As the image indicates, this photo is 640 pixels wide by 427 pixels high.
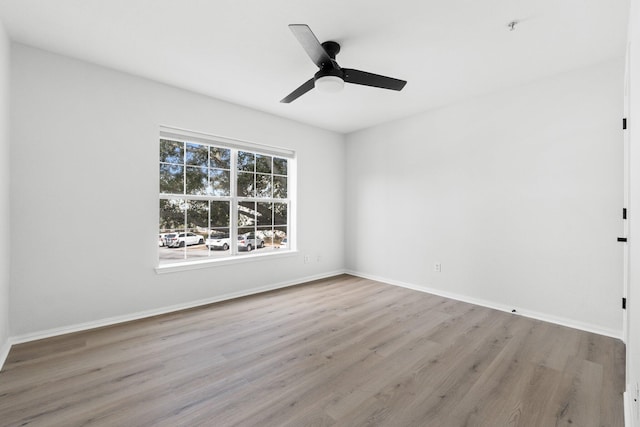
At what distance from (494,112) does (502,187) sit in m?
0.92

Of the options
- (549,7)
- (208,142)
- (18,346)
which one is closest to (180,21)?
(208,142)

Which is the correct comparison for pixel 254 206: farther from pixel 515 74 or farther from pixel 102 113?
pixel 515 74

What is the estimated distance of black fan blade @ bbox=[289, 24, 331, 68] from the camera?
5.82 ft

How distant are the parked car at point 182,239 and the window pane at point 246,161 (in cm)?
111

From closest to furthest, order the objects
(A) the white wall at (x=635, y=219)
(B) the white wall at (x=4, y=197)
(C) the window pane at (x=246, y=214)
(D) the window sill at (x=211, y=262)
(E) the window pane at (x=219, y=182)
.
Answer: (A) the white wall at (x=635, y=219) → (B) the white wall at (x=4, y=197) → (D) the window sill at (x=211, y=262) → (E) the window pane at (x=219, y=182) → (C) the window pane at (x=246, y=214)

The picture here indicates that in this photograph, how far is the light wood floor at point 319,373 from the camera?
1657 mm

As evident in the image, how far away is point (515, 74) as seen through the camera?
3000mm

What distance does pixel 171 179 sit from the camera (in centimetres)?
344

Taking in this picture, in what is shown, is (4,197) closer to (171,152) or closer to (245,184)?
(171,152)

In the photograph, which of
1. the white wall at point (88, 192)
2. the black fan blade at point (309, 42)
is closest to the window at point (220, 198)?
the white wall at point (88, 192)

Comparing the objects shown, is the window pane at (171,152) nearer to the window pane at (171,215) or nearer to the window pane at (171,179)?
the window pane at (171,179)

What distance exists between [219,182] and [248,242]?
0.96 metres

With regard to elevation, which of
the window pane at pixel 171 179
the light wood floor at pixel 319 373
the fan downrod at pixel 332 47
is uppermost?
the fan downrod at pixel 332 47

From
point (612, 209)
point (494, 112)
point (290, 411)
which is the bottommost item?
point (290, 411)
